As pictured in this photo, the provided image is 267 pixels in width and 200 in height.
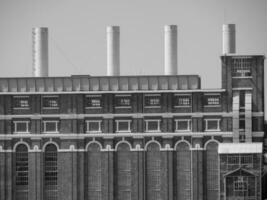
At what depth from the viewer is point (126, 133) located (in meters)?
157

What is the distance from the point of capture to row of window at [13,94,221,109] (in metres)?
156

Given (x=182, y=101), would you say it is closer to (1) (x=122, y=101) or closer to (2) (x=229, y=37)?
(1) (x=122, y=101)

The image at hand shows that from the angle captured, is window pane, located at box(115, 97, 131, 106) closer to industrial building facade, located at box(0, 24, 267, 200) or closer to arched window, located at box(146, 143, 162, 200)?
industrial building facade, located at box(0, 24, 267, 200)

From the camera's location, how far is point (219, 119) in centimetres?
15600

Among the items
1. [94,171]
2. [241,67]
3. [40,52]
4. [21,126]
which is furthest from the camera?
[40,52]

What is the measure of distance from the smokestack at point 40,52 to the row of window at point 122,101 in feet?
37.4

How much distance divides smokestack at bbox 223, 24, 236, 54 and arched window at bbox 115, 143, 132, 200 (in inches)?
776

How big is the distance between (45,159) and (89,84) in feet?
33.4

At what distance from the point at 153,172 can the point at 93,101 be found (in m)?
10.8

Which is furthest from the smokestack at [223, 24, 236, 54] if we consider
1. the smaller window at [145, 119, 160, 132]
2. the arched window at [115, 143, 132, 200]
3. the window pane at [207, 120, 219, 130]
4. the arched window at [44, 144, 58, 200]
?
the arched window at [44, 144, 58, 200]

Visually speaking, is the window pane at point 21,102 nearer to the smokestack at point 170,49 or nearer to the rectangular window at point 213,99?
the smokestack at point 170,49

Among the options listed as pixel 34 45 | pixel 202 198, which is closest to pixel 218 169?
pixel 202 198

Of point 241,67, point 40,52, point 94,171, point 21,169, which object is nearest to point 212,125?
point 241,67

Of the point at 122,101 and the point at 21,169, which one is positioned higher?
the point at 122,101
